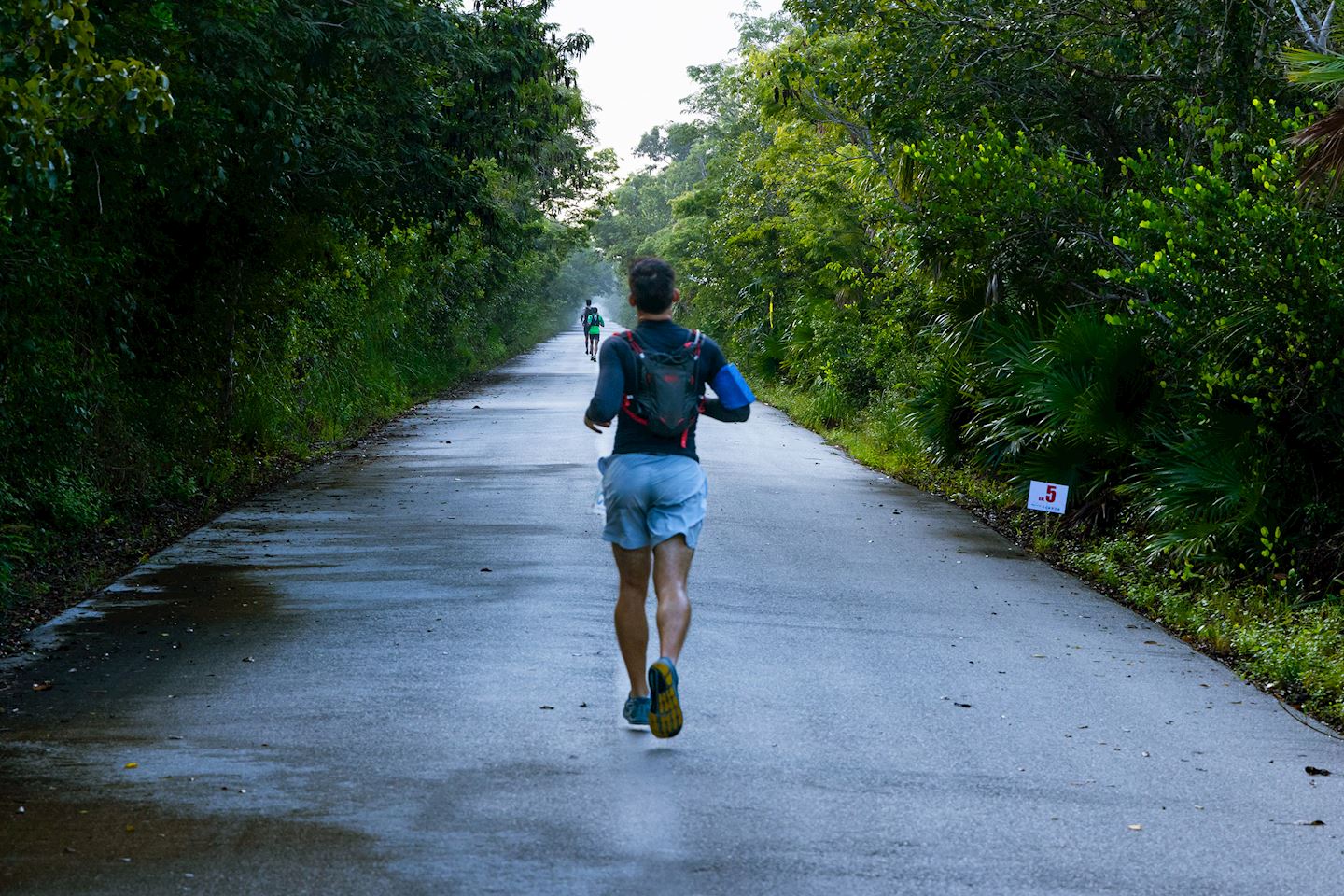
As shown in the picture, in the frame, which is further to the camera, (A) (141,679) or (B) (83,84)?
(A) (141,679)

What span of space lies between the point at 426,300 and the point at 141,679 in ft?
86.2

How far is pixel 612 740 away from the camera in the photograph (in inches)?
262

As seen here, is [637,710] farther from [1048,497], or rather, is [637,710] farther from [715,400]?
[1048,497]

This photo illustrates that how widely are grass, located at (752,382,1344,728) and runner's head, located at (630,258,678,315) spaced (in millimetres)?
3943

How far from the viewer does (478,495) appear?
51.1 ft

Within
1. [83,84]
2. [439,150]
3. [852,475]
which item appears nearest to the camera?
[83,84]

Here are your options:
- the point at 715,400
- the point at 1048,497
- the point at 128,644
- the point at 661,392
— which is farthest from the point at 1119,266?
the point at 128,644

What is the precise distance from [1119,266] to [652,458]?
816 cm

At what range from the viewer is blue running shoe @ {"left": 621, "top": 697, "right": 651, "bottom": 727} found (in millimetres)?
6742

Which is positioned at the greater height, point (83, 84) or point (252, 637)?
point (83, 84)

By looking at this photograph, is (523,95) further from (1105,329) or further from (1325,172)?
(1325,172)

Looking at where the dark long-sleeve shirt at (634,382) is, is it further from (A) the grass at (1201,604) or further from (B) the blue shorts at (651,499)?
(A) the grass at (1201,604)

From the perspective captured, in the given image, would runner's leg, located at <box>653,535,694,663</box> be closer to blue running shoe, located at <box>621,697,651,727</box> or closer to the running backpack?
blue running shoe, located at <box>621,697,651,727</box>

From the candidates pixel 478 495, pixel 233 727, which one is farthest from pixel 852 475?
pixel 233 727
